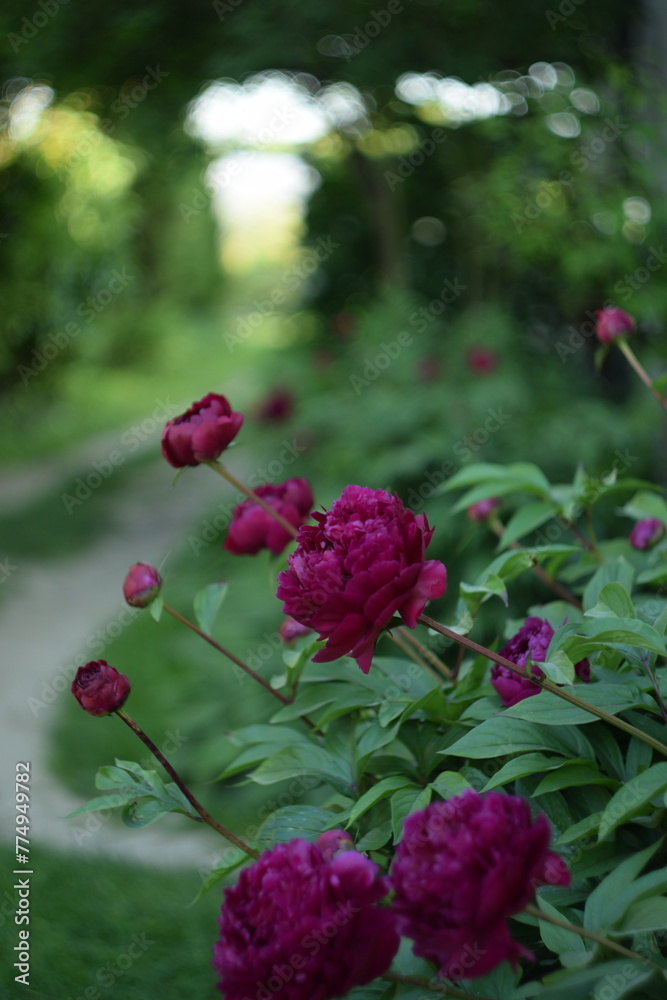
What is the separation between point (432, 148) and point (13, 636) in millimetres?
3991

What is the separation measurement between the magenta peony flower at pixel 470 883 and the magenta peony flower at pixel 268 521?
58cm

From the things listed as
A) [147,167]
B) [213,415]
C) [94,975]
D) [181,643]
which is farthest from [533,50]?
[147,167]

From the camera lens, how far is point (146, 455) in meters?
9.84

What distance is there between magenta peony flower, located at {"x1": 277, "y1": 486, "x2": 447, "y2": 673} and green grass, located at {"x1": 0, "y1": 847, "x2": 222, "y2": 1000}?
772mm

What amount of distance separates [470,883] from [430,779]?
1.31 ft

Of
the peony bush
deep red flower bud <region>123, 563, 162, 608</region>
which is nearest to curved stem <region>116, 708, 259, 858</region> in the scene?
the peony bush

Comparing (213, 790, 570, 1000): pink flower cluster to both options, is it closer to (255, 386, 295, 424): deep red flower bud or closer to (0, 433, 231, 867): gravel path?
(0, 433, 231, 867): gravel path

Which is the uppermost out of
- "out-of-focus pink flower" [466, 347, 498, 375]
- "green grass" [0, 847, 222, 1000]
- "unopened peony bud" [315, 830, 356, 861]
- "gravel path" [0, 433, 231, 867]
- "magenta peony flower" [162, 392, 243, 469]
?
"magenta peony flower" [162, 392, 243, 469]

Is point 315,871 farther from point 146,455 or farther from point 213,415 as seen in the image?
point 146,455

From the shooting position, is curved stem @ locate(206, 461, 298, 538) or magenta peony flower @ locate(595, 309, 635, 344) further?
magenta peony flower @ locate(595, 309, 635, 344)

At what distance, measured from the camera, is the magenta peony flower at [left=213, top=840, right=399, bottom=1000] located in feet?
1.97

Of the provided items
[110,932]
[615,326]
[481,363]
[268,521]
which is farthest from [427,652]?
[481,363]

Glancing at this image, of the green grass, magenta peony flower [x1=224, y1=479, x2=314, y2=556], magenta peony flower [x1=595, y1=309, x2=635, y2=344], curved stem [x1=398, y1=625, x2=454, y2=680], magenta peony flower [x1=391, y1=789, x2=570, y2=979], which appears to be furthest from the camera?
the green grass

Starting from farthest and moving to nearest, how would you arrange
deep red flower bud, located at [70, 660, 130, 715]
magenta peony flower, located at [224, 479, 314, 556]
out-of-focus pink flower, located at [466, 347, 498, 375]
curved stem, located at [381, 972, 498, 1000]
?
out-of-focus pink flower, located at [466, 347, 498, 375] < magenta peony flower, located at [224, 479, 314, 556] < deep red flower bud, located at [70, 660, 130, 715] < curved stem, located at [381, 972, 498, 1000]
